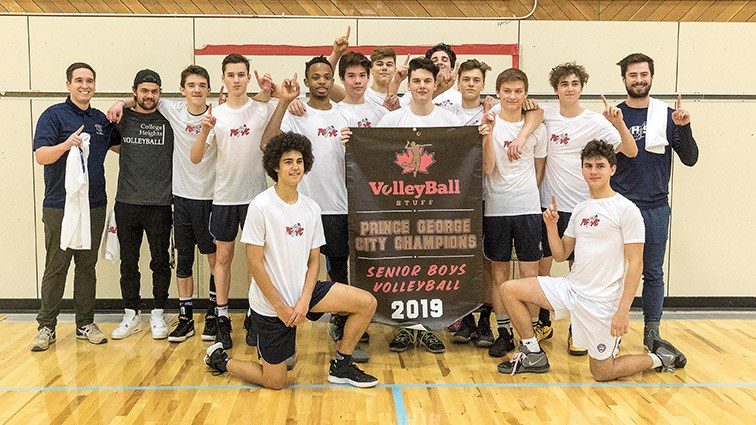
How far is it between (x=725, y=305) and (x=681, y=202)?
3.19 ft

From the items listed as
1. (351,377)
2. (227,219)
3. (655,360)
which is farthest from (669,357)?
(227,219)

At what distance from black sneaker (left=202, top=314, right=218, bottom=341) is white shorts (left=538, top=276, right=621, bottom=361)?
2.34 m

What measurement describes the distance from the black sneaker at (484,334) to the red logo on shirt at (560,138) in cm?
127

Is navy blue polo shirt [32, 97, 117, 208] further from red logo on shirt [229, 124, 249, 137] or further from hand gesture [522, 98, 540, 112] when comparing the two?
hand gesture [522, 98, 540, 112]

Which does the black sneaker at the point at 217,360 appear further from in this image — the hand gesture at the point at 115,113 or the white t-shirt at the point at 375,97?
the white t-shirt at the point at 375,97

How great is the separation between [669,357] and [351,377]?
1936 mm

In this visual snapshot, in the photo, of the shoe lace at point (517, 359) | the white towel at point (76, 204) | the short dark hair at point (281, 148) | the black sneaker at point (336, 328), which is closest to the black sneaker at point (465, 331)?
the shoe lace at point (517, 359)

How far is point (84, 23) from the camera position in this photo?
5754mm

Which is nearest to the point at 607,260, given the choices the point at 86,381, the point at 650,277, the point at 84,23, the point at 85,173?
the point at 650,277

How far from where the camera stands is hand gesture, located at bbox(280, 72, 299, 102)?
4414 millimetres

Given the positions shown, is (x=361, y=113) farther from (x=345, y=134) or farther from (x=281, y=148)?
(x=281, y=148)

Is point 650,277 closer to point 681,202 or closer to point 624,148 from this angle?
point 624,148

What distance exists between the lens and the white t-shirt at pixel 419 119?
4652mm

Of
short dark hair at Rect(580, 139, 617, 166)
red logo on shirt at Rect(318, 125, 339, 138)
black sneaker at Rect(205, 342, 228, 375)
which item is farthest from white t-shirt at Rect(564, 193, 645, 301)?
black sneaker at Rect(205, 342, 228, 375)
